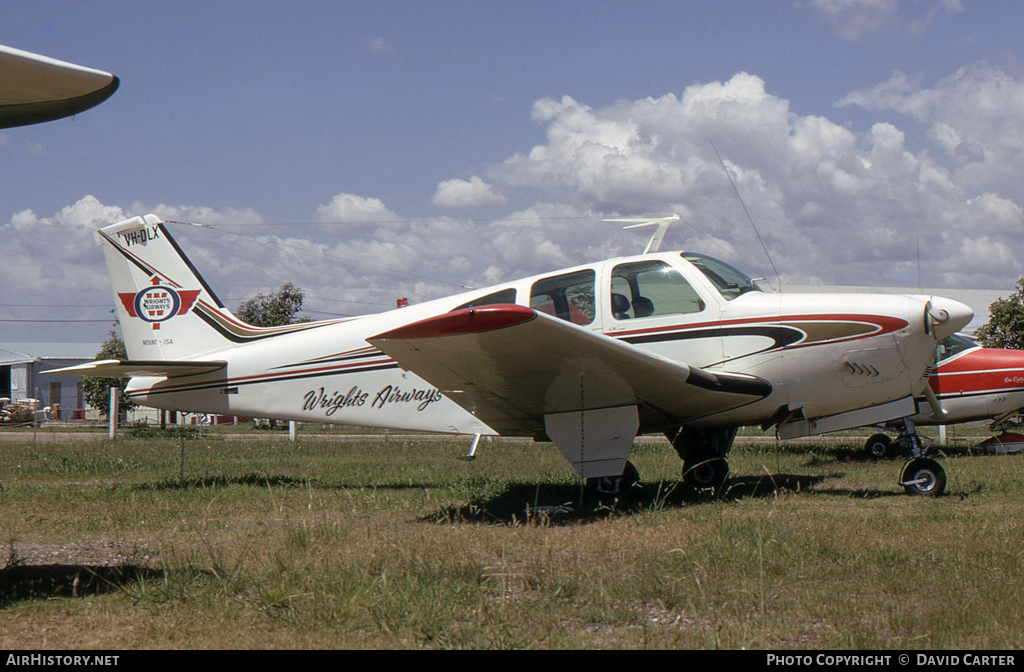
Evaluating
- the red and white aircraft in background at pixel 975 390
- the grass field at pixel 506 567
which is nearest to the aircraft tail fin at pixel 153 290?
the grass field at pixel 506 567

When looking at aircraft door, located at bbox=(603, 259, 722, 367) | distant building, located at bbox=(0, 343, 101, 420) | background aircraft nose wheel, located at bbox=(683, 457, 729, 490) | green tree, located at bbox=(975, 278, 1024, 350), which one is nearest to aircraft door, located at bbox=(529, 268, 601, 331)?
aircraft door, located at bbox=(603, 259, 722, 367)

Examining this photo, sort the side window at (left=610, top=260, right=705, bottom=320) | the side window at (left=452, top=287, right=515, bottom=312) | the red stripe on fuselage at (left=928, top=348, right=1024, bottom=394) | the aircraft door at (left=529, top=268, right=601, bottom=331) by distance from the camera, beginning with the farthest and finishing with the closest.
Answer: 1. the red stripe on fuselage at (left=928, top=348, right=1024, bottom=394)
2. the side window at (left=452, top=287, right=515, bottom=312)
3. the aircraft door at (left=529, top=268, right=601, bottom=331)
4. the side window at (left=610, top=260, right=705, bottom=320)

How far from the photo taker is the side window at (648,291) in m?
7.36

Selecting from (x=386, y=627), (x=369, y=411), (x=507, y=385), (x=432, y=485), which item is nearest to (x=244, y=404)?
(x=369, y=411)

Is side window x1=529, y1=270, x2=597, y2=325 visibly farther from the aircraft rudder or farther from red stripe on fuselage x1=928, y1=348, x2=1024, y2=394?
red stripe on fuselage x1=928, y1=348, x2=1024, y2=394

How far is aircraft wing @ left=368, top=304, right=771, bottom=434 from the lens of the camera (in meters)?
5.52

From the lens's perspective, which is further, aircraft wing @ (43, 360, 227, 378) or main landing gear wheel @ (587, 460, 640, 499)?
aircraft wing @ (43, 360, 227, 378)

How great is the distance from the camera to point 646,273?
7.43 m

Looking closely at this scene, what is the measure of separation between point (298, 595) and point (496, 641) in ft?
3.90

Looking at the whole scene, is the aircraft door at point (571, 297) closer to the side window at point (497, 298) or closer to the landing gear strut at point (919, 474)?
the side window at point (497, 298)

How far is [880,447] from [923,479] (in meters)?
5.67

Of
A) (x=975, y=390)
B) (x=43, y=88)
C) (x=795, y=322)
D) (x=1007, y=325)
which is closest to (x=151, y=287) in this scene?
(x=43, y=88)

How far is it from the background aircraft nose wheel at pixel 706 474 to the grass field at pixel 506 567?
0.80ft

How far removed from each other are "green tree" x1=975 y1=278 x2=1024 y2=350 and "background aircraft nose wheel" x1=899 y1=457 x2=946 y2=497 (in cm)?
1641
